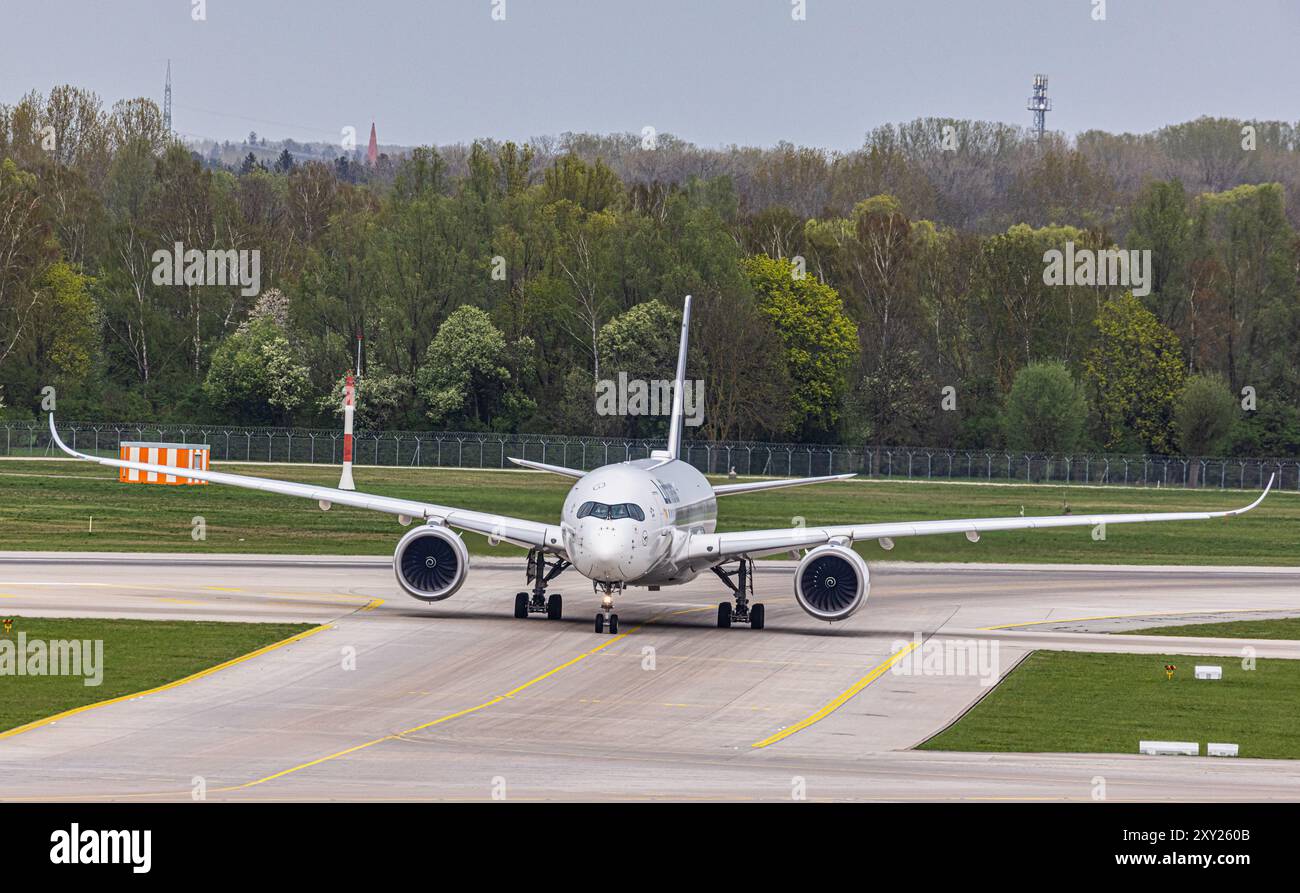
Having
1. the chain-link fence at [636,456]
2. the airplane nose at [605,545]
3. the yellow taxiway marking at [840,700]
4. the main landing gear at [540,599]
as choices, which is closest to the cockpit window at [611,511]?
the airplane nose at [605,545]

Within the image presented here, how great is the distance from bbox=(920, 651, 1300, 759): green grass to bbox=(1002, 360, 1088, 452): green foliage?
278 ft

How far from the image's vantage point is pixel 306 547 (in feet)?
229

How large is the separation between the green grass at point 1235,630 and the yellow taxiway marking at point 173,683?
23.4 m

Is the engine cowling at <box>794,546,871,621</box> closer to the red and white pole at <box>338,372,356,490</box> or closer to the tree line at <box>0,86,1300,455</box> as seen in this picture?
the red and white pole at <box>338,372,356,490</box>

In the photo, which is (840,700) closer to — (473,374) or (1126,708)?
(1126,708)

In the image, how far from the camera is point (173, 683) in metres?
37.3

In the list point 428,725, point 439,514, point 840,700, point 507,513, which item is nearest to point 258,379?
point 507,513

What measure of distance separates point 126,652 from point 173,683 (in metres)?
4.22

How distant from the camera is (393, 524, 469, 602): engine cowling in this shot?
4753 centimetres

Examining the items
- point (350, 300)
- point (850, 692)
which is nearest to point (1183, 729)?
point (850, 692)

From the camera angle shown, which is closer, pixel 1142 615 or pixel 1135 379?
pixel 1142 615

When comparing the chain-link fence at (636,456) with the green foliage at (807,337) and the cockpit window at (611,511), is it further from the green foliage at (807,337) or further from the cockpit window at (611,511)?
the cockpit window at (611,511)

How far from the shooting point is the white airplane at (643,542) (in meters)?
43.9
